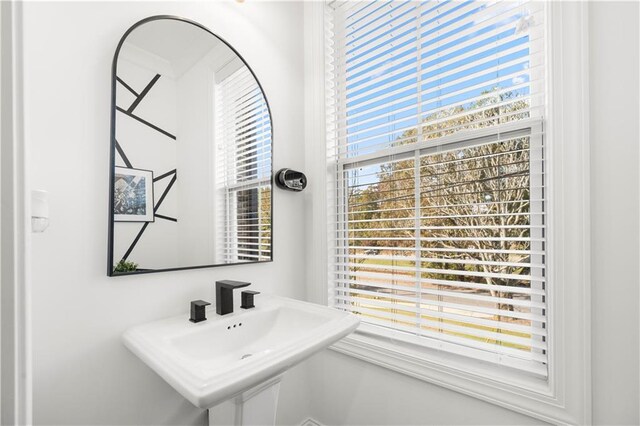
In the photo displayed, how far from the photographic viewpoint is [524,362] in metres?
1.05

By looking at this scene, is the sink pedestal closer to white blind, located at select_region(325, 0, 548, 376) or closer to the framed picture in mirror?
white blind, located at select_region(325, 0, 548, 376)

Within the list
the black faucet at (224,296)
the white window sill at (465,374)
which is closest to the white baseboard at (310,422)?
the white window sill at (465,374)

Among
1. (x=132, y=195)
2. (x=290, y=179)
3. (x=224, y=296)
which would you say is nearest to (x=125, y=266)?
(x=132, y=195)

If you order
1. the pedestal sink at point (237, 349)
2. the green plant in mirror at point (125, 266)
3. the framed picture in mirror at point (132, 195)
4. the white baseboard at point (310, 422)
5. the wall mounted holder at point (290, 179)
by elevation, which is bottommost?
the white baseboard at point (310, 422)

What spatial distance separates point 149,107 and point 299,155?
0.75 m

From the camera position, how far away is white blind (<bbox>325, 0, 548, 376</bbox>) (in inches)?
41.4

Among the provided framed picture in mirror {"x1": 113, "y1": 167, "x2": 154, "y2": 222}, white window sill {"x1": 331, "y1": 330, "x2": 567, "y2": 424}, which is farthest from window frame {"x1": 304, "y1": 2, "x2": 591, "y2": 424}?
framed picture in mirror {"x1": 113, "y1": 167, "x2": 154, "y2": 222}

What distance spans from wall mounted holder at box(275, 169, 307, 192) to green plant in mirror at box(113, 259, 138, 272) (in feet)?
2.32

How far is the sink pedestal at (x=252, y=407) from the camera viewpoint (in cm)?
96
